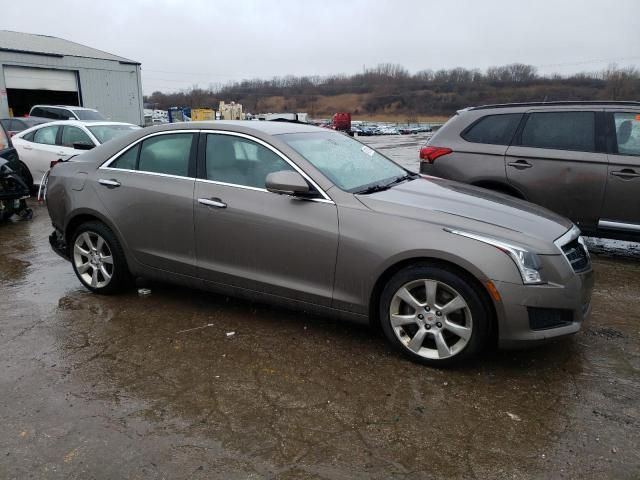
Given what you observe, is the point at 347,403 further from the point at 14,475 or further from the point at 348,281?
the point at 14,475

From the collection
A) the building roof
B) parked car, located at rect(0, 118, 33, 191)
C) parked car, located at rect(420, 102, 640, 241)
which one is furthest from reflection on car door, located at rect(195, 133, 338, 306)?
the building roof

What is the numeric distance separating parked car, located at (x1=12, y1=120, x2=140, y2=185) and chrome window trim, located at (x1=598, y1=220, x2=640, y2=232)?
25.0ft

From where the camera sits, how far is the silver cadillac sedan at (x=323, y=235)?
10.6ft

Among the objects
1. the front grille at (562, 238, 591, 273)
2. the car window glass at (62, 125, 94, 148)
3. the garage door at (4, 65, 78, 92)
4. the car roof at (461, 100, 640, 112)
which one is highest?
the garage door at (4, 65, 78, 92)

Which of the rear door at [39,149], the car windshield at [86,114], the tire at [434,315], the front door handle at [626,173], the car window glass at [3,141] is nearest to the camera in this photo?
the tire at [434,315]

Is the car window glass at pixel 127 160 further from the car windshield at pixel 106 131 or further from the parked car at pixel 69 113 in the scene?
the parked car at pixel 69 113

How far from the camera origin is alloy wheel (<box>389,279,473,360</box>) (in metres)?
3.30

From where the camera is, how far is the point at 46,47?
30031 millimetres

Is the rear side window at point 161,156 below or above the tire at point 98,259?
above

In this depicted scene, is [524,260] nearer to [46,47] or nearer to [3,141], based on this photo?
[3,141]

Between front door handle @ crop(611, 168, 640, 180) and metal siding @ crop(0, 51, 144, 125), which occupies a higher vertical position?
metal siding @ crop(0, 51, 144, 125)

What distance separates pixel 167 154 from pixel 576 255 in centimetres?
326

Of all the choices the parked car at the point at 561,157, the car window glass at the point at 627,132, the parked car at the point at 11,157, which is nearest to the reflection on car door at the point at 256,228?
the parked car at the point at 561,157

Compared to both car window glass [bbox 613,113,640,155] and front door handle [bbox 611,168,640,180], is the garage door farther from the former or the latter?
front door handle [bbox 611,168,640,180]
